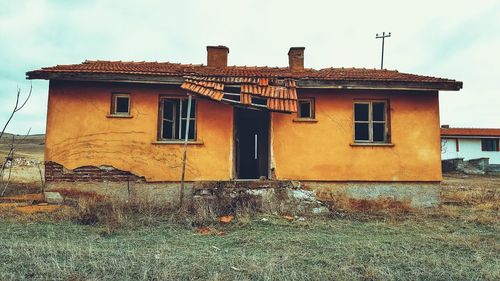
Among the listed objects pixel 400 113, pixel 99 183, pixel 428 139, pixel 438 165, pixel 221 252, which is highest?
pixel 400 113

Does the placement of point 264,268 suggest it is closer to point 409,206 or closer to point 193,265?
point 193,265

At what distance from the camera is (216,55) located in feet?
40.2

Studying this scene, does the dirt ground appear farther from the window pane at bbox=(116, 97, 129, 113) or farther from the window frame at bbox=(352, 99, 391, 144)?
the window frame at bbox=(352, 99, 391, 144)

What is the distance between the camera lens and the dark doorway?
502 inches

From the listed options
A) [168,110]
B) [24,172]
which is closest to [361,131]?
[168,110]

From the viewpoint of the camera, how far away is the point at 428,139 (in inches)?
400

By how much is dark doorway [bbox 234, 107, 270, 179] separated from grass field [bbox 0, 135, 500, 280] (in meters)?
4.50

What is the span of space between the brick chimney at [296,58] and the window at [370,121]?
249 centimetres

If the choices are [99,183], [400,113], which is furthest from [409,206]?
[99,183]

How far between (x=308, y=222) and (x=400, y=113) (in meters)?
4.72

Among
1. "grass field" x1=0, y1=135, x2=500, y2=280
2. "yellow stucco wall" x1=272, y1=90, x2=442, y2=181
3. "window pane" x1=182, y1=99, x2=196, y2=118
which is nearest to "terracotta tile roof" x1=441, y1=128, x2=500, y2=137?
"yellow stucco wall" x1=272, y1=90, x2=442, y2=181

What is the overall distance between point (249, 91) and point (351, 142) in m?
3.45

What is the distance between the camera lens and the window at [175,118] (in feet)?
33.0

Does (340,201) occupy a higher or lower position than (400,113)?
lower
